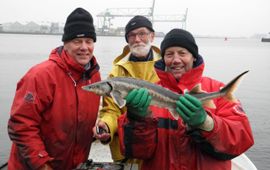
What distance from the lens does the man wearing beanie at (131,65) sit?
16.8ft

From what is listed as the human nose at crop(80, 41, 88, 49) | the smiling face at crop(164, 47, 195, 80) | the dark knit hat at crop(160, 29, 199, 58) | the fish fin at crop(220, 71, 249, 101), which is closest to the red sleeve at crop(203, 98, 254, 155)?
the fish fin at crop(220, 71, 249, 101)

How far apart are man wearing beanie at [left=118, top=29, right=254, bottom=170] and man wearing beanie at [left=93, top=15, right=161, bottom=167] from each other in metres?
1.12

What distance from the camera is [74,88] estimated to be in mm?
4352

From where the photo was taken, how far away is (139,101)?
3637mm

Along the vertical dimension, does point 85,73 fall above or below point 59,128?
above

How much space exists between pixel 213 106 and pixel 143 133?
79 cm

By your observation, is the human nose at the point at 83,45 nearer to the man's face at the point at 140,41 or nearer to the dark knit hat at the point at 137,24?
the man's face at the point at 140,41

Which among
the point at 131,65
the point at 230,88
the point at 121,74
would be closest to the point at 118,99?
the point at 230,88

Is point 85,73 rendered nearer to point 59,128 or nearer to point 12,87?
point 59,128

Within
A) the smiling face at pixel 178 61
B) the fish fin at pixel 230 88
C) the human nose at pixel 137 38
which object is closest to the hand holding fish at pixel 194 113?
the fish fin at pixel 230 88

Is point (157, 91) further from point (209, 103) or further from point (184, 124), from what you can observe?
point (209, 103)

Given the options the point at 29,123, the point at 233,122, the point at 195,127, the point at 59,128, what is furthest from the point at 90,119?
the point at 233,122

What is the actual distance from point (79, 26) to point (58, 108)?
1142mm

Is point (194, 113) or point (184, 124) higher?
point (194, 113)
